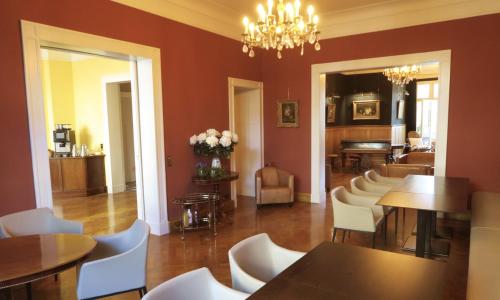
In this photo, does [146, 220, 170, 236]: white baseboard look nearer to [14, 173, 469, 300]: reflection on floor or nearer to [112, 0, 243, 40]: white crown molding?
[14, 173, 469, 300]: reflection on floor

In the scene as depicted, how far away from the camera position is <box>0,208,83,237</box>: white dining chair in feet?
9.07

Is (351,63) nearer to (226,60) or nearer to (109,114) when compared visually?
(226,60)

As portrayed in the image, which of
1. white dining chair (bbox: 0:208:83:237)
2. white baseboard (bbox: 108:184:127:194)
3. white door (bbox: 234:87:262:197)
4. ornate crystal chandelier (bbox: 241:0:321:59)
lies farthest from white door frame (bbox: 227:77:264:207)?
white dining chair (bbox: 0:208:83:237)

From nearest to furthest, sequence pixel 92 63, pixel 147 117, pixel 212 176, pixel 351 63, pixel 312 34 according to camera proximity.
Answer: pixel 312 34
pixel 147 117
pixel 212 176
pixel 351 63
pixel 92 63

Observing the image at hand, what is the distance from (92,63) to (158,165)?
13.9 ft

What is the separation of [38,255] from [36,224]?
1.01 meters

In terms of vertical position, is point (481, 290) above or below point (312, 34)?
below

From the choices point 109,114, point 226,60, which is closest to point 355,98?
point 226,60

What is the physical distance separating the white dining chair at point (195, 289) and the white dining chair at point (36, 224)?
1670mm

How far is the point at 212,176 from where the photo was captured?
488 cm

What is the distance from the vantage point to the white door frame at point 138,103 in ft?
10.7

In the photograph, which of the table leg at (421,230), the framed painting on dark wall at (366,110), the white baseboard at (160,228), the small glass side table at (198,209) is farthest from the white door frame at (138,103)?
the framed painting on dark wall at (366,110)

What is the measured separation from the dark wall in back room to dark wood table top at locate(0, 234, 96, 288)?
379 inches

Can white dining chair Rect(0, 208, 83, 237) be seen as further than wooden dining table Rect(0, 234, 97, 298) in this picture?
Yes
